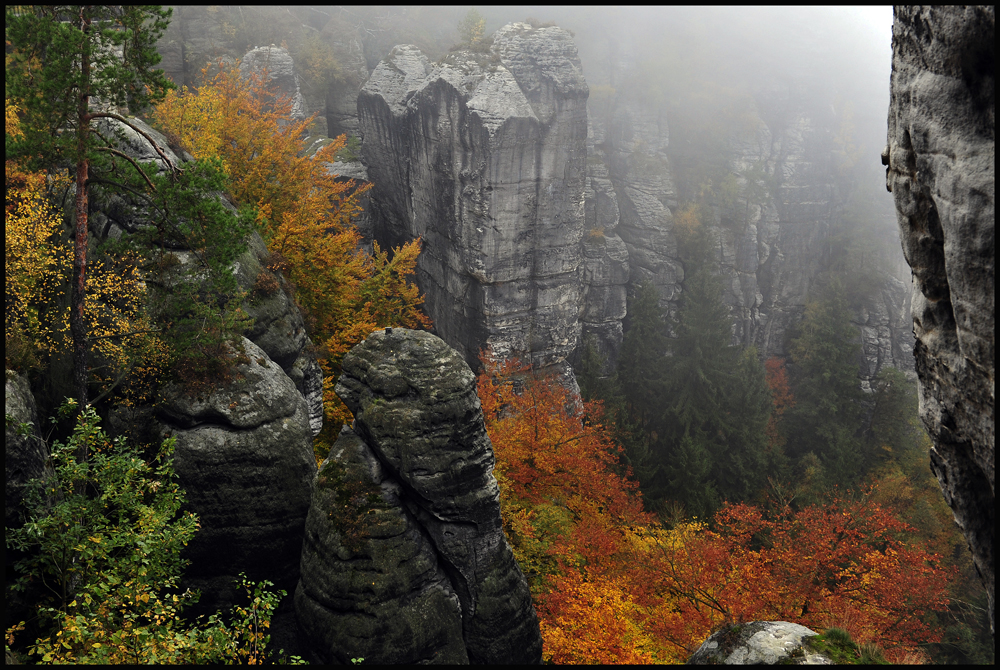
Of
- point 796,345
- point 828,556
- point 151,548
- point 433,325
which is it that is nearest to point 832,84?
point 796,345

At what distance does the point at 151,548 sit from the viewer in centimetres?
866

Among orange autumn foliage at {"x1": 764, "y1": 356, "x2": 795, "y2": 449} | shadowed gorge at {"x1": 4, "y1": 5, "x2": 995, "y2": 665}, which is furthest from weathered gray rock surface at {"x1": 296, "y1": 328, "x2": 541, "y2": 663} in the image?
orange autumn foliage at {"x1": 764, "y1": 356, "x2": 795, "y2": 449}

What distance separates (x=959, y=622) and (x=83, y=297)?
107 feet

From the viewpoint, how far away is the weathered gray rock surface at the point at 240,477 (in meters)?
13.3

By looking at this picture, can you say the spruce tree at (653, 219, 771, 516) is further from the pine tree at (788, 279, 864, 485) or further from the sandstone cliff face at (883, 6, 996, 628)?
the sandstone cliff face at (883, 6, 996, 628)

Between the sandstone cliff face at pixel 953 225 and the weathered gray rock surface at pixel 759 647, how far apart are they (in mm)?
2702

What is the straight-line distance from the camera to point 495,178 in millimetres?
32438

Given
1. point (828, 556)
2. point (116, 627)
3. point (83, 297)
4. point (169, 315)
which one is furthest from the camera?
point (828, 556)

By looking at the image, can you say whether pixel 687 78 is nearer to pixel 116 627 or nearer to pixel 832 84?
pixel 832 84

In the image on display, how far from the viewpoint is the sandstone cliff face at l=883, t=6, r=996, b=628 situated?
5785mm

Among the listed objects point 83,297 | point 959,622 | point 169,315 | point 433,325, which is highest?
point 83,297

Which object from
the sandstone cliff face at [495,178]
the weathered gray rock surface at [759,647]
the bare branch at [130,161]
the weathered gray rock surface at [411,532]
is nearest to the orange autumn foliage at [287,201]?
the weathered gray rock surface at [411,532]

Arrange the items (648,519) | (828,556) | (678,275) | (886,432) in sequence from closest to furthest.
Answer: (828,556) < (648,519) < (886,432) < (678,275)

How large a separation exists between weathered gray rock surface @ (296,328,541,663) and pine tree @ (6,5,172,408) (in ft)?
19.5
